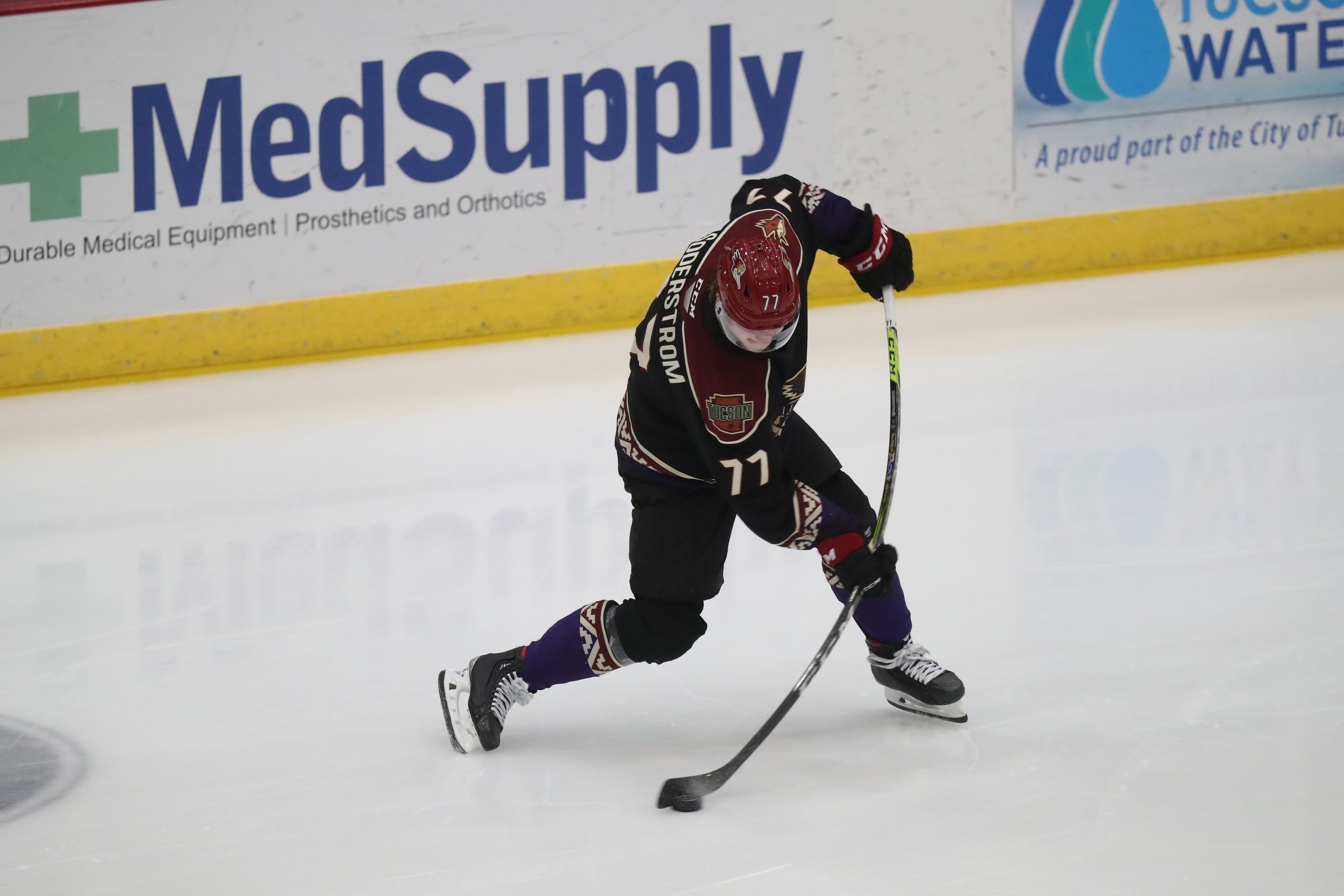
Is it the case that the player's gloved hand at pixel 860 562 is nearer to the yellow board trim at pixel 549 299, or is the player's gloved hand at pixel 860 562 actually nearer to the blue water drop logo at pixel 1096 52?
the yellow board trim at pixel 549 299

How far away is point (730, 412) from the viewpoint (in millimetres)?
2334

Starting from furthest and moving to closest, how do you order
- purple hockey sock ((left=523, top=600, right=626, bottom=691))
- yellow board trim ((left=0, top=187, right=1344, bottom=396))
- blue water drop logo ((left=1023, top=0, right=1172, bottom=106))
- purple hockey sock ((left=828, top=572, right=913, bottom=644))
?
blue water drop logo ((left=1023, top=0, right=1172, bottom=106)) → yellow board trim ((left=0, top=187, right=1344, bottom=396)) → purple hockey sock ((left=828, top=572, right=913, bottom=644)) → purple hockey sock ((left=523, top=600, right=626, bottom=691))

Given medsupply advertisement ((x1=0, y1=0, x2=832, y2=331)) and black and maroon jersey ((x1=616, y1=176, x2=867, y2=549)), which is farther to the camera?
medsupply advertisement ((x1=0, y1=0, x2=832, y2=331))

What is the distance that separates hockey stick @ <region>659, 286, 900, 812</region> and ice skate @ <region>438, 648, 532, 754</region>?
0.37m

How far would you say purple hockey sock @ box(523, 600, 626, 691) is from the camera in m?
2.70

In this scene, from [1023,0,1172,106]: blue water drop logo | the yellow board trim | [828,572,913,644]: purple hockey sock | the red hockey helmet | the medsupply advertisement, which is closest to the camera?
the red hockey helmet

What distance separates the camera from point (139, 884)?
2.37 meters

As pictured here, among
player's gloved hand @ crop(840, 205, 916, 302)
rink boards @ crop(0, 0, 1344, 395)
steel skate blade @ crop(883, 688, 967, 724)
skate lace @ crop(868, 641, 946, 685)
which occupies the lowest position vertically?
steel skate blade @ crop(883, 688, 967, 724)

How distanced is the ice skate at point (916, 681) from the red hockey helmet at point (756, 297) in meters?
0.79

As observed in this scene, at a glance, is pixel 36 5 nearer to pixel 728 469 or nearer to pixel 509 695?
pixel 509 695

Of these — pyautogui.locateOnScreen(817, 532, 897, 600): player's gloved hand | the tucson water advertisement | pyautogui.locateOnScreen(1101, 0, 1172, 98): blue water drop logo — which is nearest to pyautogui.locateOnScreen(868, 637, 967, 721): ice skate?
pyautogui.locateOnScreen(817, 532, 897, 600): player's gloved hand

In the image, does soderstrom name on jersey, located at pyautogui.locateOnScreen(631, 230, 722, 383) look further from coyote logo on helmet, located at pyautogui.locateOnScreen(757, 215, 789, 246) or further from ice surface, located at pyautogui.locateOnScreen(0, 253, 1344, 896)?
ice surface, located at pyautogui.locateOnScreen(0, 253, 1344, 896)

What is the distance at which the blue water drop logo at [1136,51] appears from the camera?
6504mm

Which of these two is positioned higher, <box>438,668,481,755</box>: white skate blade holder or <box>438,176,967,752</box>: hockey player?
<box>438,176,967,752</box>: hockey player
